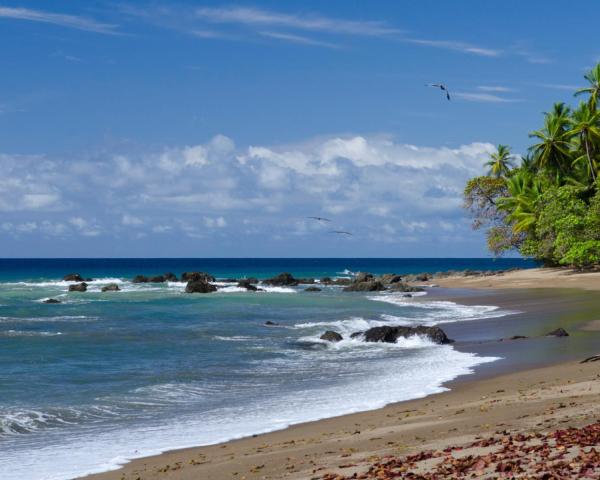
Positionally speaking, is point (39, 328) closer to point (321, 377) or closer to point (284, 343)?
point (284, 343)

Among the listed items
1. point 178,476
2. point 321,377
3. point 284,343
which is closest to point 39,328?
point 284,343

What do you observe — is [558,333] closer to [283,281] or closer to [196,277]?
Result: [283,281]

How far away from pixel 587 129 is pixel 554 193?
217 inches

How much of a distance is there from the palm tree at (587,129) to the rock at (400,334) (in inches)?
1526

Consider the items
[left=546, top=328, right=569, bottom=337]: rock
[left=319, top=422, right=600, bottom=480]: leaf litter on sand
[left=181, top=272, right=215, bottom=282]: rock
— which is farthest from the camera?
[left=181, top=272, right=215, bottom=282]: rock

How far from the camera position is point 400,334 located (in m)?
25.5

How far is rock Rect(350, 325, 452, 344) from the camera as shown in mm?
24781

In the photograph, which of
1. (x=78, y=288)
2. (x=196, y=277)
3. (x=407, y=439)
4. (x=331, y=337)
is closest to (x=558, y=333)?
(x=331, y=337)

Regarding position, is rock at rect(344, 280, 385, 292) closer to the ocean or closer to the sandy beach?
the ocean

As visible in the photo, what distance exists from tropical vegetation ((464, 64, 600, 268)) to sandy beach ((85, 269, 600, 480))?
1703 inches

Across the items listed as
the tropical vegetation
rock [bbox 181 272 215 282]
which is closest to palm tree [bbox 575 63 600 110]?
the tropical vegetation

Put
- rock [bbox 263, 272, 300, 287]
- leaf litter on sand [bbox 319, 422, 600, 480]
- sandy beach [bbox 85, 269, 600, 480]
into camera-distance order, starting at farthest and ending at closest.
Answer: rock [bbox 263, 272, 300, 287], sandy beach [bbox 85, 269, 600, 480], leaf litter on sand [bbox 319, 422, 600, 480]

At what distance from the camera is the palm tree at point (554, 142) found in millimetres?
63906

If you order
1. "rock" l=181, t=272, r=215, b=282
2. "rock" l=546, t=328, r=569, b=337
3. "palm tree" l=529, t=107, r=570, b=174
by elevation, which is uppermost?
"palm tree" l=529, t=107, r=570, b=174
